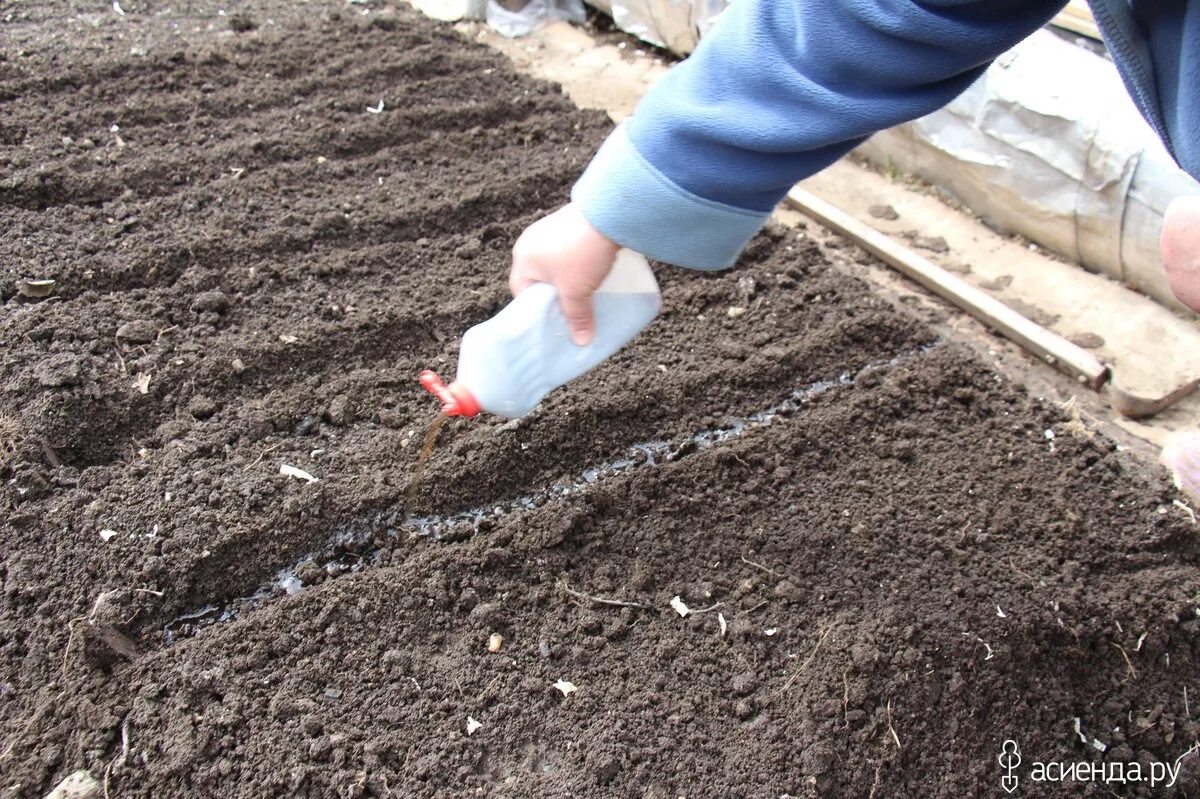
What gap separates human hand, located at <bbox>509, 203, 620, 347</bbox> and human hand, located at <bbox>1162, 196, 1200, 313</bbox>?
3.35 ft

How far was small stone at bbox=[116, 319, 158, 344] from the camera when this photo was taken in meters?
2.35

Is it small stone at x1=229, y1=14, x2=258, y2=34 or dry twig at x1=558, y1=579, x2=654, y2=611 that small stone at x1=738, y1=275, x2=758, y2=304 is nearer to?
dry twig at x1=558, y1=579, x2=654, y2=611

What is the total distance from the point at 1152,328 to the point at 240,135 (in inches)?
113

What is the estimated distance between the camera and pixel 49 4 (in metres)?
4.11

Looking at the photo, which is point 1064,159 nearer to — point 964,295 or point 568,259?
point 964,295

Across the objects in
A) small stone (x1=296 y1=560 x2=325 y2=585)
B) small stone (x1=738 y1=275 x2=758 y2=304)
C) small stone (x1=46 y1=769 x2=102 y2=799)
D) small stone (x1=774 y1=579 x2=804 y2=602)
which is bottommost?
small stone (x1=46 y1=769 x2=102 y2=799)

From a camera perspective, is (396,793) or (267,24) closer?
(396,793)

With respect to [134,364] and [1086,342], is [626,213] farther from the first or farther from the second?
[1086,342]

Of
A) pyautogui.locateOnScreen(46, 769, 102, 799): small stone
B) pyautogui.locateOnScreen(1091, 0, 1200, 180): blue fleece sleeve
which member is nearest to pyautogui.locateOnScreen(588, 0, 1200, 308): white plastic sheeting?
pyautogui.locateOnScreen(1091, 0, 1200, 180): blue fleece sleeve

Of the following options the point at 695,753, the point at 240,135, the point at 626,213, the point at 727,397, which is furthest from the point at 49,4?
the point at 695,753

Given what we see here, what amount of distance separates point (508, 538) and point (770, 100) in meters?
1.05

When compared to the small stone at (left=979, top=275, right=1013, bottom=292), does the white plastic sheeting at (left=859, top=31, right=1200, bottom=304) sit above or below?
above

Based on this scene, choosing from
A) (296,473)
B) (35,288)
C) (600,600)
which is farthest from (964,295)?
(35,288)

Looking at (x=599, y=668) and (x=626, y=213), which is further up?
(x=626, y=213)
